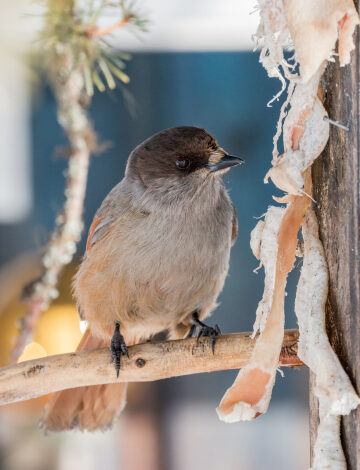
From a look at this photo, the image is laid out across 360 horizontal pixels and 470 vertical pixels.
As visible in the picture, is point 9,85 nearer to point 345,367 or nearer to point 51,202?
point 51,202

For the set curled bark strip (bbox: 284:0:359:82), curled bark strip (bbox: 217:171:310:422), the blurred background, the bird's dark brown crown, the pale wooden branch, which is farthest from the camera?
the blurred background

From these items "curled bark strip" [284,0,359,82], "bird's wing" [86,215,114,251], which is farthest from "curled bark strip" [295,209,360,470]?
"bird's wing" [86,215,114,251]

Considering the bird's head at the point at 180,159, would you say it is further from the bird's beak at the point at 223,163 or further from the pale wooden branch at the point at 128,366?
the pale wooden branch at the point at 128,366

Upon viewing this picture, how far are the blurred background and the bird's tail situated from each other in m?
1.51

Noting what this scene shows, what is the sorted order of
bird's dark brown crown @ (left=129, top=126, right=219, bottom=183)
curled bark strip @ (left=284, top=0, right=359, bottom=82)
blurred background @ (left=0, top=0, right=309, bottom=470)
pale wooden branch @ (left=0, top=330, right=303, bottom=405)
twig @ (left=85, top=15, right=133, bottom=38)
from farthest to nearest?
blurred background @ (left=0, top=0, right=309, bottom=470) → bird's dark brown crown @ (left=129, top=126, right=219, bottom=183) → twig @ (left=85, top=15, right=133, bottom=38) → pale wooden branch @ (left=0, top=330, right=303, bottom=405) → curled bark strip @ (left=284, top=0, right=359, bottom=82)

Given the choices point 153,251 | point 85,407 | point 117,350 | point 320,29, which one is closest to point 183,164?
point 153,251

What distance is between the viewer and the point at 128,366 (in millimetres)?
1438

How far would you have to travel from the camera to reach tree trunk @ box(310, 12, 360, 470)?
3.04 feet

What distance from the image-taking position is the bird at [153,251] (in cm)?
165

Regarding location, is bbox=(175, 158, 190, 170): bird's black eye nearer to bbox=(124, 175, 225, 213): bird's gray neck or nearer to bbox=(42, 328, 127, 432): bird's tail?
bbox=(124, 175, 225, 213): bird's gray neck

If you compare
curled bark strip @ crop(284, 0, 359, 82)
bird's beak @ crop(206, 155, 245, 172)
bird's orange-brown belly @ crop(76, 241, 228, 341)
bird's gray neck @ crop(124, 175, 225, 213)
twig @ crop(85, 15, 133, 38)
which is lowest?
bird's orange-brown belly @ crop(76, 241, 228, 341)

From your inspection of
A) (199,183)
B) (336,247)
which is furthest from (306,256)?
(199,183)

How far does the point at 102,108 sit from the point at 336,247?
2638 millimetres

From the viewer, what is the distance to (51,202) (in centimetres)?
347
